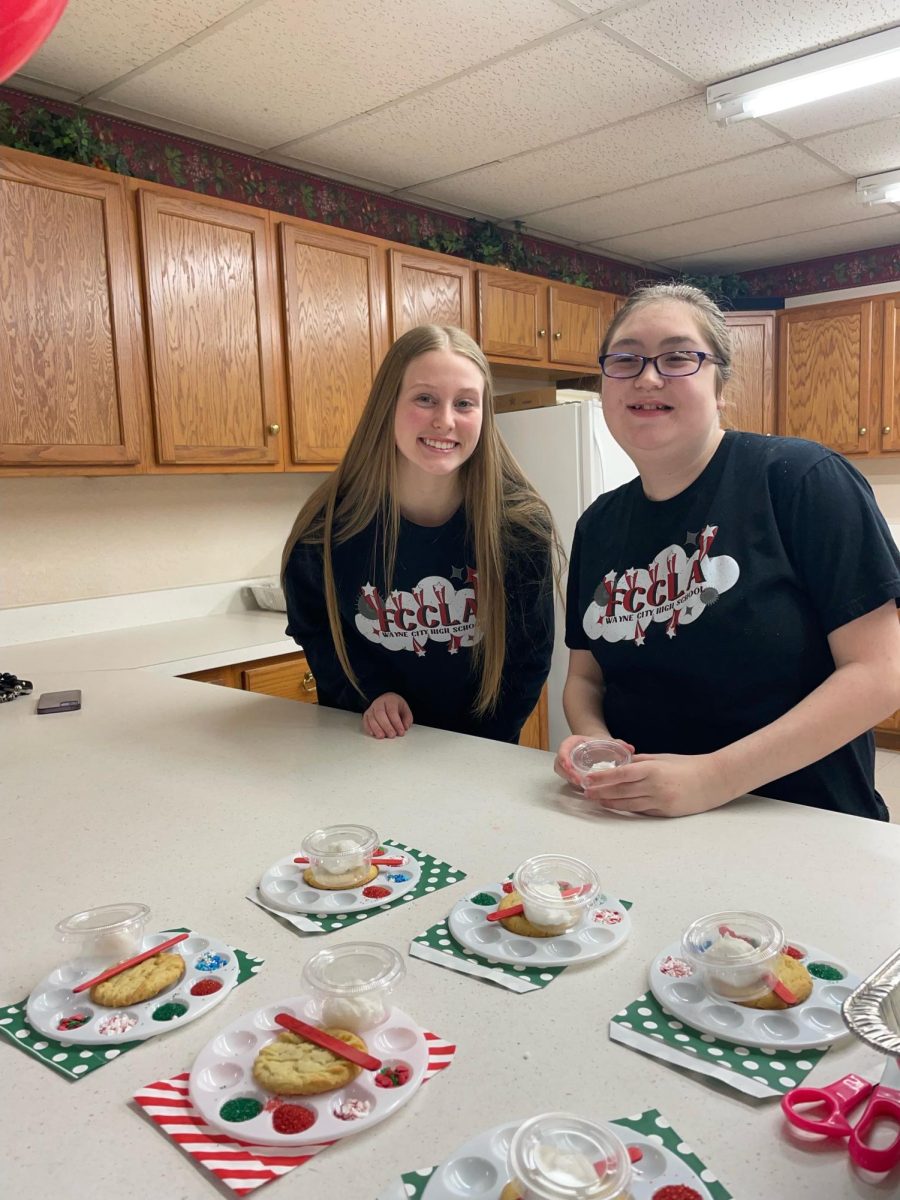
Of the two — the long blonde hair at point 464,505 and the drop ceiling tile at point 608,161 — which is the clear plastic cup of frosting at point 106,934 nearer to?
the long blonde hair at point 464,505

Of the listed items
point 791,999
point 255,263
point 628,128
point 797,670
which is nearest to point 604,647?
point 797,670

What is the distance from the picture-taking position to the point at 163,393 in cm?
270

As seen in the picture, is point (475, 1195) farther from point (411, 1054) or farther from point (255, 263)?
point (255, 263)

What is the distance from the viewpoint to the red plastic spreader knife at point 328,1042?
2.05ft

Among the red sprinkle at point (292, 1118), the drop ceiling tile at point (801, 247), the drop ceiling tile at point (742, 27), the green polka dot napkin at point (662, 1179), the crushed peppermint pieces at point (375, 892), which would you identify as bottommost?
the crushed peppermint pieces at point (375, 892)

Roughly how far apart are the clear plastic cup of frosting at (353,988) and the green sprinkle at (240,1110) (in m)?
0.09

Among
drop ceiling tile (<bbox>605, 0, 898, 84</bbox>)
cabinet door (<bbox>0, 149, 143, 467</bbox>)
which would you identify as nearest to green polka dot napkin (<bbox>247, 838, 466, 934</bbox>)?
cabinet door (<bbox>0, 149, 143, 467</bbox>)

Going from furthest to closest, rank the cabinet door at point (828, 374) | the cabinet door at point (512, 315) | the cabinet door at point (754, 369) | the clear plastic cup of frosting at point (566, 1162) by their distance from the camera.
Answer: the cabinet door at point (754, 369) < the cabinet door at point (828, 374) < the cabinet door at point (512, 315) < the clear plastic cup of frosting at point (566, 1162)

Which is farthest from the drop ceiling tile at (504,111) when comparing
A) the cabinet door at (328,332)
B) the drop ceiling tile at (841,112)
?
the drop ceiling tile at (841,112)

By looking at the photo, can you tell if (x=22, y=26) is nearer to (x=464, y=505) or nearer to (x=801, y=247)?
(x=464, y=505)

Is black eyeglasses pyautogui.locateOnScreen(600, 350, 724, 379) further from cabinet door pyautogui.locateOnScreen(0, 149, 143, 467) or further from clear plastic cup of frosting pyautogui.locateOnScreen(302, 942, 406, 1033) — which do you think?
cabinet door pyautogui.locateOnScreen(0, 149, 143, 467)

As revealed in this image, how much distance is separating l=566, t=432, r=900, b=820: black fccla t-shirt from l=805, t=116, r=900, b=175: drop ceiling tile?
8.06 ft

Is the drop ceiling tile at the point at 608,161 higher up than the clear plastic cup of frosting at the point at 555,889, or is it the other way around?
the drop ceiling tile at the point at 608,161

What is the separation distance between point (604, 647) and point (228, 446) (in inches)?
75.3
